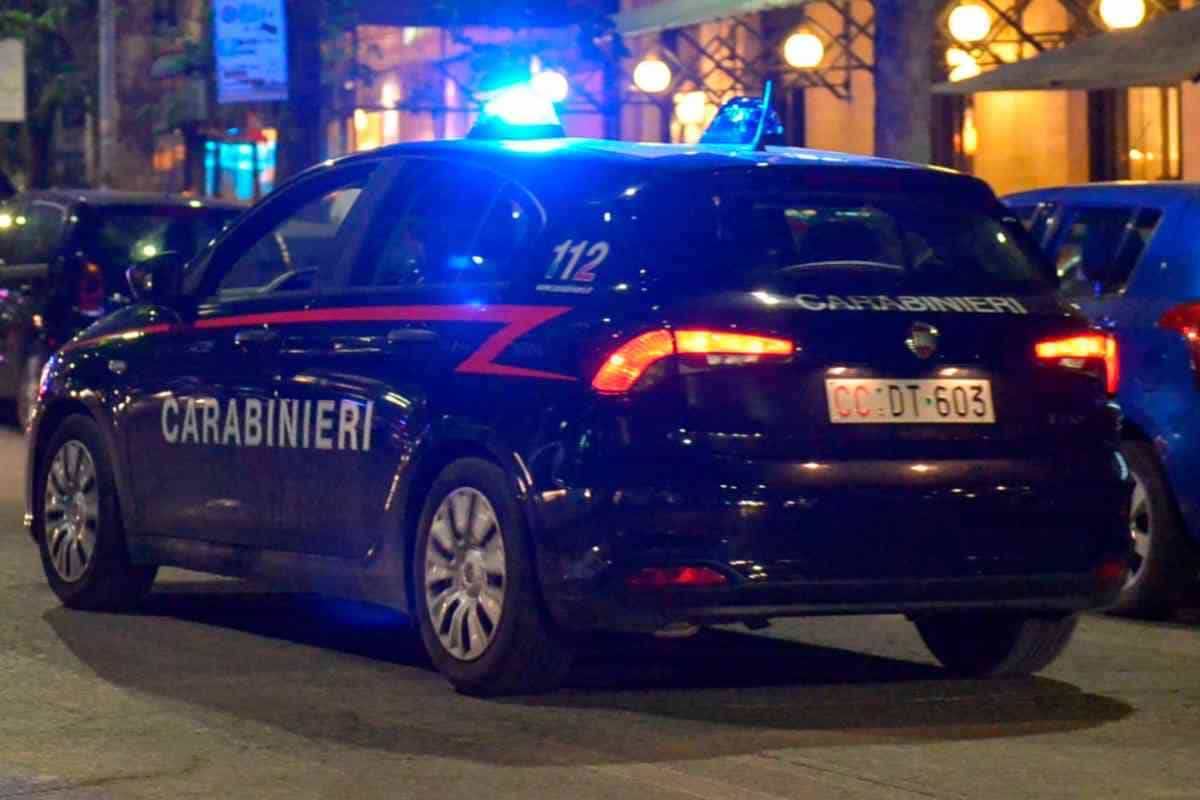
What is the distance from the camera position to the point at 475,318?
7.47 m

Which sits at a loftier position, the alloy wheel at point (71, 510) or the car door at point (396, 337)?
the car door at point (396, 337)

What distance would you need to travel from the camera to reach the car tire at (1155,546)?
30.6 ft

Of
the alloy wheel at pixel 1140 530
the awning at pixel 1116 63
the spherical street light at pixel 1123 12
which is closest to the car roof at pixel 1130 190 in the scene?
the alloy wheel at pixel 1140 530

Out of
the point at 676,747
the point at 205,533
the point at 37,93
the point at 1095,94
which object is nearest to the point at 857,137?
the point at 1095,94

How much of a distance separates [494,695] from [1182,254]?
3.32 meters

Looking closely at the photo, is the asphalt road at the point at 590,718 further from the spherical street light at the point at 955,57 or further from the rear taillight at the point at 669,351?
the spherical street light at the point at 955,57

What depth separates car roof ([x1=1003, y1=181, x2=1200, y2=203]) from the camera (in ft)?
31.7

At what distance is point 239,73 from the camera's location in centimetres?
2547

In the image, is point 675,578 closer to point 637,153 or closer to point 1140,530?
point 637,153

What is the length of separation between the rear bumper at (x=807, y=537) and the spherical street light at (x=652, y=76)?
2053 cm

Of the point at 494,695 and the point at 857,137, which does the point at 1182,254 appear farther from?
the point at 857,137

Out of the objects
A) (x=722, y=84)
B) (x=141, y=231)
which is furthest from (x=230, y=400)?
(x=722, y=84)

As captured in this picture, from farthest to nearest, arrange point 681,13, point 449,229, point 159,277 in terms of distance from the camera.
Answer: point 681,13
point 159,277
point 449,229

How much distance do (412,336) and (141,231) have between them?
983 cm
